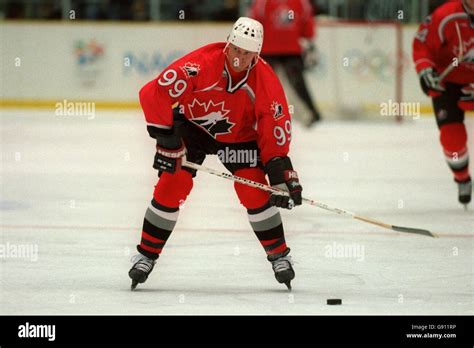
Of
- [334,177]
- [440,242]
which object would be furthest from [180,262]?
[334,177]

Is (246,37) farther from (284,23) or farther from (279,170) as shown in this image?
(284,23)

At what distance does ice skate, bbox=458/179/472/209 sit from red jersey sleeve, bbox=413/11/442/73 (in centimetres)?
83

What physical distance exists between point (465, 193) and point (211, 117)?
3.14m

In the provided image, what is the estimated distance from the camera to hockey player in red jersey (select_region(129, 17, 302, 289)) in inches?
194

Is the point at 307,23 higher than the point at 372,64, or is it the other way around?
the point at 307,23

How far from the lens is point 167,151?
4.94 metres

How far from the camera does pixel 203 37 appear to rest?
1509 centimetres

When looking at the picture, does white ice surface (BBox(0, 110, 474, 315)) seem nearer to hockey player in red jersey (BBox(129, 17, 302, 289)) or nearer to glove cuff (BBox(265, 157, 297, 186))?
hockey player in red jersey (BBox(129, 17, 302, 289))

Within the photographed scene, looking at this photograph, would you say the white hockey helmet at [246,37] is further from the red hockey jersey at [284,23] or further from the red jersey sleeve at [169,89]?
the red hockey jersey at [284,23]

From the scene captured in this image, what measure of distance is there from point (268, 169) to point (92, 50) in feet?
34.1

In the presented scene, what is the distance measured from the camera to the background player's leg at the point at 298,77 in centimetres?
1359

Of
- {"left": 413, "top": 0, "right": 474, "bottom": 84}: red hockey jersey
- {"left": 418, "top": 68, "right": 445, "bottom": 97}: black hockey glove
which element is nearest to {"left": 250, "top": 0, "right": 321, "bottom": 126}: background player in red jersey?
{"left": 413, "top": 0, "right": 474, "bottom": 84}: red hockey jersey

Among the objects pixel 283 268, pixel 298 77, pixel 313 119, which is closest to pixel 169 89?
pixel 283 268
